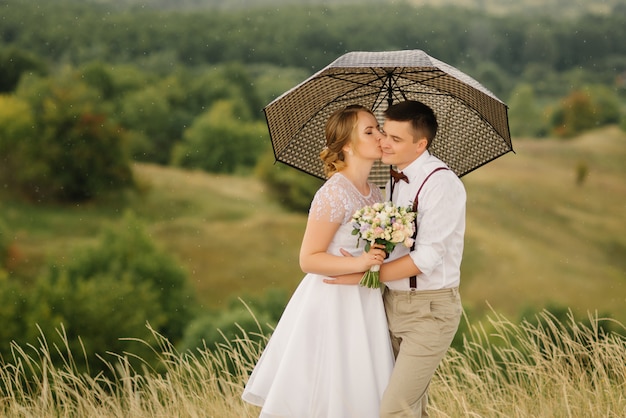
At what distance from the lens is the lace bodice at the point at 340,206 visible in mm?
3160

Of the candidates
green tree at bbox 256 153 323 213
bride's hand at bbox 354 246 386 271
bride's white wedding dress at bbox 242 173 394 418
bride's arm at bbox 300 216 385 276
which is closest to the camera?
bride's hand at bbox 354 246 386 271

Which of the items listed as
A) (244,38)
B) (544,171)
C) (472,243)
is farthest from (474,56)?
(244,38)

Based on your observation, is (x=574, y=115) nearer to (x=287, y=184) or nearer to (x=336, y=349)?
(x=287, y=184)

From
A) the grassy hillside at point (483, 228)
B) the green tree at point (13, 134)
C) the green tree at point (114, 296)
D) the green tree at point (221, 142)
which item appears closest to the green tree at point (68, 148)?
the green tree at point (13, 134)

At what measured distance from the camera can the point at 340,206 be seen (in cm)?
317

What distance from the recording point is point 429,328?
3.08m

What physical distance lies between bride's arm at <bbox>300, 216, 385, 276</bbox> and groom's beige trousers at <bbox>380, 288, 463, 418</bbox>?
0.81ft

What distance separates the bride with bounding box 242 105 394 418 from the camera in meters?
3.18

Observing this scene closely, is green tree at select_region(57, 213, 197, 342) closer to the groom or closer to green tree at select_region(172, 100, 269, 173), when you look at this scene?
green tree at select_region(172, 100, 269, 173)

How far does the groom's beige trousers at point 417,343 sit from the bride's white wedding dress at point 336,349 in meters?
0.12

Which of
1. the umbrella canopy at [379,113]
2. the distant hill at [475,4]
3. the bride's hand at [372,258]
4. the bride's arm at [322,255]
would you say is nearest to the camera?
the bride's hand at [372,258]

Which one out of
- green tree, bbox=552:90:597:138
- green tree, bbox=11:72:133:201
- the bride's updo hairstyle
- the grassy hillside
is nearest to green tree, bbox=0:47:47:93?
green tree, bbox=11:72:133:201

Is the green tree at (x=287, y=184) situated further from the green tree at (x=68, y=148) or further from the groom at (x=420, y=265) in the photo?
the groom at (x=420, y=265)

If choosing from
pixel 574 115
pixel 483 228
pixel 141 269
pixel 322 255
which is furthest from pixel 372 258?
pixel 574 115
